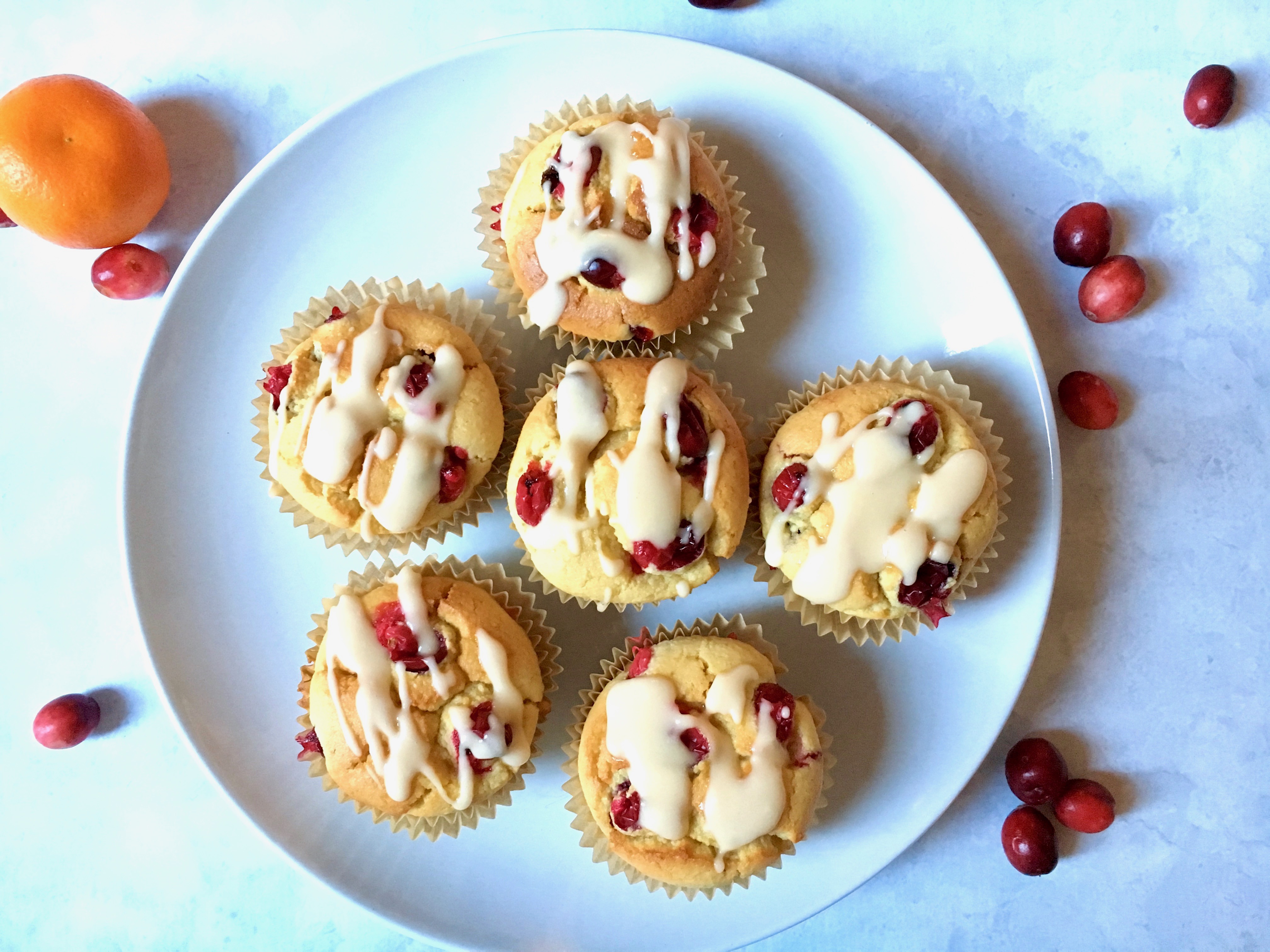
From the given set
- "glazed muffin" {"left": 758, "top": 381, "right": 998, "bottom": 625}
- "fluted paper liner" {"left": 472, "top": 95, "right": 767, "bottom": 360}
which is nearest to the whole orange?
"fluted paper liner" {"left": 472, "top": 95, "right": 767, "bottom": 360}

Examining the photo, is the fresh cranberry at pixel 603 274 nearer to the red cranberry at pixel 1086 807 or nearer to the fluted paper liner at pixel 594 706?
the fluted paper liner at pixel 594 706

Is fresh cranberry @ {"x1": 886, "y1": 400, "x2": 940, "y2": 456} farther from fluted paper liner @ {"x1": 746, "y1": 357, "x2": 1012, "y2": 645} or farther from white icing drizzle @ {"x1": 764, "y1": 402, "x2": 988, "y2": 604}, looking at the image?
fluted paper liner @ {"x1": 746, "y1": 357, "x2": 1012, "y2": 645}

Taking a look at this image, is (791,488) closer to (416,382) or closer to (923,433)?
(923,433)

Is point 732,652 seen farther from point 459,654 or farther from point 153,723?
point 153,723

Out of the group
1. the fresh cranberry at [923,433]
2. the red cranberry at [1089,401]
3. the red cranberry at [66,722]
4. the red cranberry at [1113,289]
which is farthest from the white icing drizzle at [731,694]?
the red cranberry at [66,722]

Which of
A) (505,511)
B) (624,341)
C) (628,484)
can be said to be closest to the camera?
(628,484)

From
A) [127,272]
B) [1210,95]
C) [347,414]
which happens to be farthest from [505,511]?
[1210,95]
